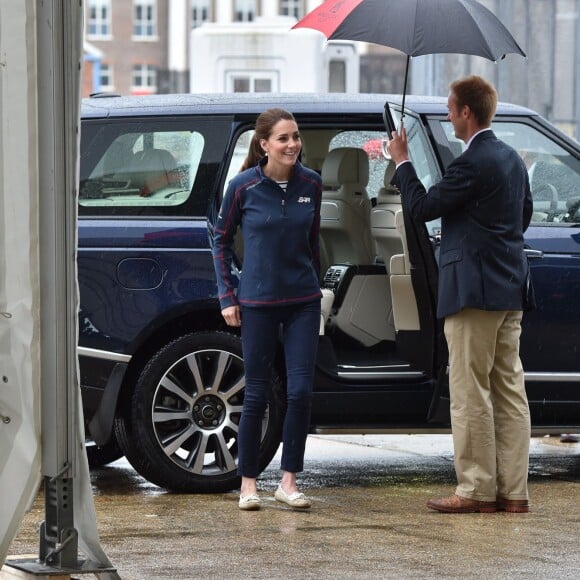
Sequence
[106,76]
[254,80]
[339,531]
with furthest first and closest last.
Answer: [106,76] → [254,80] → [339,531]

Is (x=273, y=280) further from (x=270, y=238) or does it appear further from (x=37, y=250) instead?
(x=37, y=250)

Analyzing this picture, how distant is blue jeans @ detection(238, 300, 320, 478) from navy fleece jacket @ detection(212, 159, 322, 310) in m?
0.08

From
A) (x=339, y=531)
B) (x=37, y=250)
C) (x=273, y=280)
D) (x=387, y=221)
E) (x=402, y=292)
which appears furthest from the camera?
(x=387, y=221)

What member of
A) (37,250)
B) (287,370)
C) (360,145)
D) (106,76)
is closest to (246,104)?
(360,145)

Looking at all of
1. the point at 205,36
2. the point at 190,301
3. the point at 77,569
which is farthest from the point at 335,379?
the point at 205,36

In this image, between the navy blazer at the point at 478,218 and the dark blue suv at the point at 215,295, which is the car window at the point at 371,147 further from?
the navy blazer at the point at 478,218

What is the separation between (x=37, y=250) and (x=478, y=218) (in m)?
2.62

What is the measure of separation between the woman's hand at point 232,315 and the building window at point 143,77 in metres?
81.8

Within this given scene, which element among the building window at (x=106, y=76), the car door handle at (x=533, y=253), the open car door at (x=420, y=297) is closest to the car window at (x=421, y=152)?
the open car door at (x=420, y=297)

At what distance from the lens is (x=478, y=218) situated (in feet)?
22.0

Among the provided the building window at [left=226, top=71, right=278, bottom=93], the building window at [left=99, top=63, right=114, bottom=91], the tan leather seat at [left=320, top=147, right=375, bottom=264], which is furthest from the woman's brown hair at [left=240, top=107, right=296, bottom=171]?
the building window at [left=99, top=63, right=114, bottom=91]

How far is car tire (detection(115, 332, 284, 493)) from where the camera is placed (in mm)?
7172

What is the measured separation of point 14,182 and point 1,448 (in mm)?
764

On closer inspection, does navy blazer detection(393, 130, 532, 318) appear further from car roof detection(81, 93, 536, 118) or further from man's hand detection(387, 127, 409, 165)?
car roof detection(81, 93, 536, 118)
